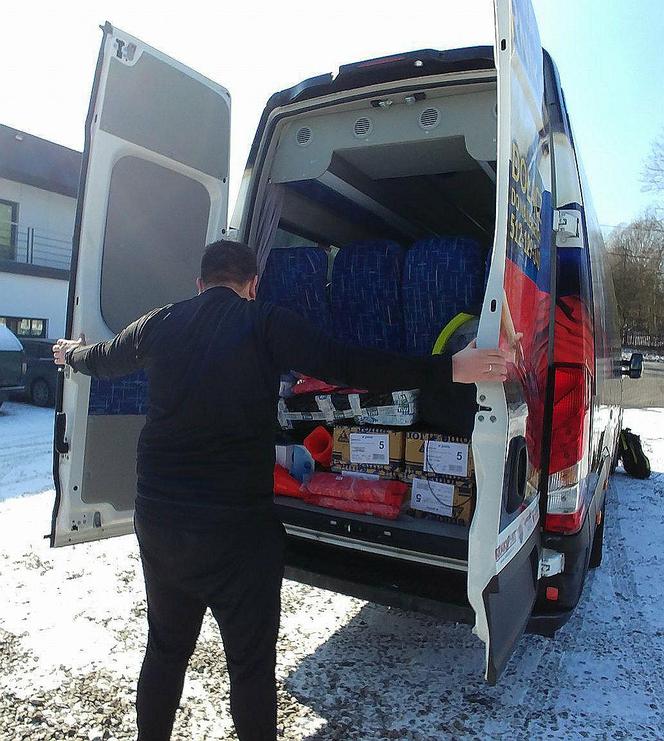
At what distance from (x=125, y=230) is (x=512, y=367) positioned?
6.70 feet

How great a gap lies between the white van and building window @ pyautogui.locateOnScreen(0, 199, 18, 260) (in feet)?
55.1

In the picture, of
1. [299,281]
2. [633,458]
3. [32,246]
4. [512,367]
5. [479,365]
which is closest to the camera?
[479,365]

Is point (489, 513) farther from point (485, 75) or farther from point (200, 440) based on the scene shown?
point (485, 75)

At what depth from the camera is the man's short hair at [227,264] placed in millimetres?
2141

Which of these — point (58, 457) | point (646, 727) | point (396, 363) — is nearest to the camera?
point (396, 363)

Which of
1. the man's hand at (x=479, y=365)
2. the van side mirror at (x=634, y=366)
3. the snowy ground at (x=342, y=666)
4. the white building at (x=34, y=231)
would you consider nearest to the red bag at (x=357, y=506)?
the snowy ground at (x=342, y=666)

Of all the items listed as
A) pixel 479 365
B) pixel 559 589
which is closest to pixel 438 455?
pixel 559 589

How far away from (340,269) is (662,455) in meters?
7.23

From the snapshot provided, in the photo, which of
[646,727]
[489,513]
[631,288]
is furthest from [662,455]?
[631,288]

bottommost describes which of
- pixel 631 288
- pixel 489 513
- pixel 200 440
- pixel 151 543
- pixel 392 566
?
pixel 392 566

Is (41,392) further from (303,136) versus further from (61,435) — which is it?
(303,136)

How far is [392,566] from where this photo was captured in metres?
2.77

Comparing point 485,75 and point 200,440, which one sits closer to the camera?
point 200,440

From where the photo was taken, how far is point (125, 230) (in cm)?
313
